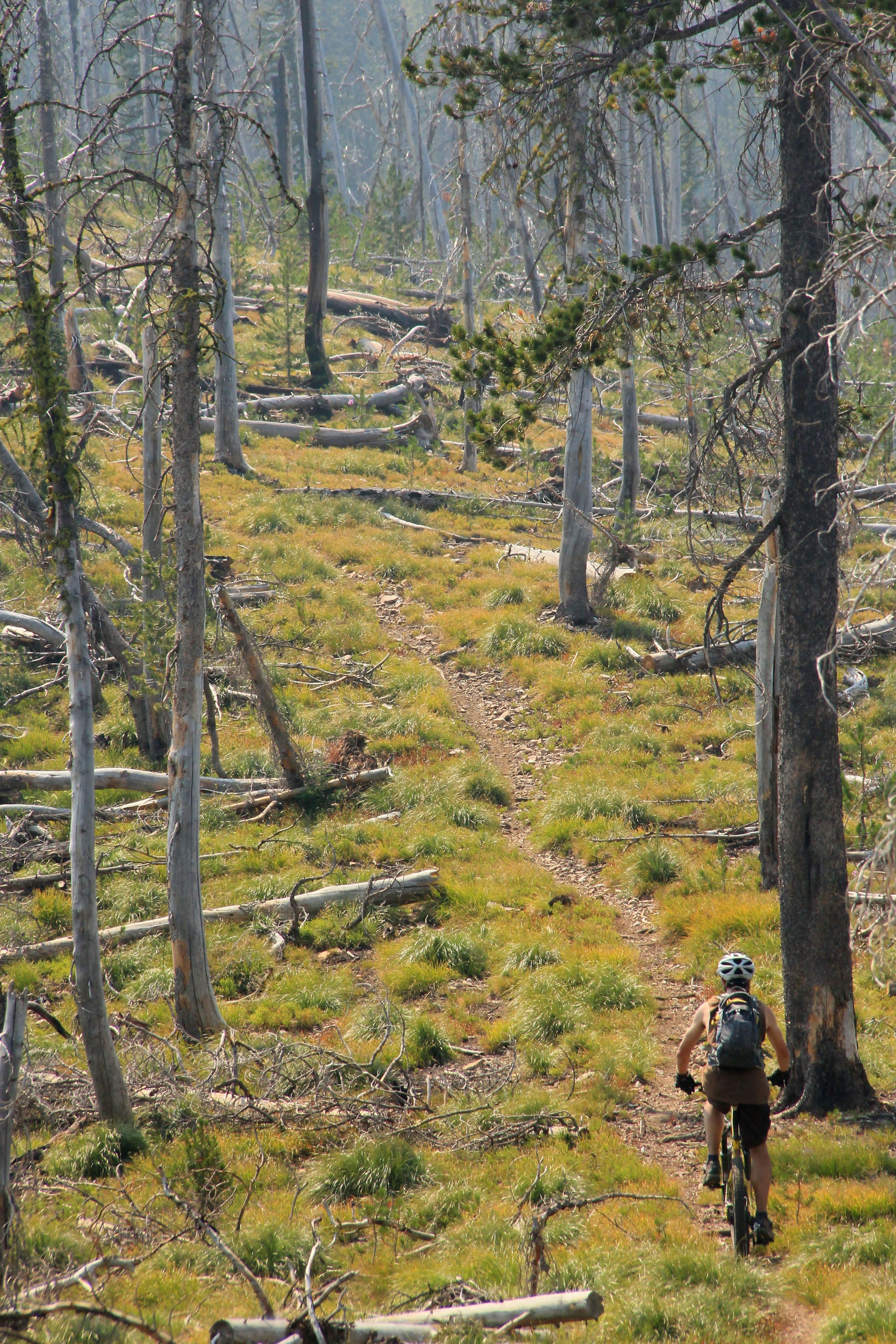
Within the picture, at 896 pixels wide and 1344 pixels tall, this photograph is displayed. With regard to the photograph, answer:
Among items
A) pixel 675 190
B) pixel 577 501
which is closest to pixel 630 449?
Answer: pixel 577 501

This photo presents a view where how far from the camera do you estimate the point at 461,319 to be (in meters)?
30.8

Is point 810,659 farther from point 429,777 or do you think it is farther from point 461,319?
point 461,319

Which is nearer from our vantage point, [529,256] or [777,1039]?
[777,1039]

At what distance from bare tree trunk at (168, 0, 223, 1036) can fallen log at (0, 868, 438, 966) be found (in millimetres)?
1200

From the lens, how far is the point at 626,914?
9.25m

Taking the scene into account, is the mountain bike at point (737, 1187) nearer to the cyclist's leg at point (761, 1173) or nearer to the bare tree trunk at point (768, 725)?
the cyclist's leg at point (761, 1173)

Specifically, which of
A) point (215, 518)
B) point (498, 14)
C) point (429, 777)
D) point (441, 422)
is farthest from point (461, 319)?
point (498, 14)

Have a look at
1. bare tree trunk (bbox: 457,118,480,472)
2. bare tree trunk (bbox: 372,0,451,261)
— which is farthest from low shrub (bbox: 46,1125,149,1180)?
bare tree trunk (bbox: 372,0,451,261)

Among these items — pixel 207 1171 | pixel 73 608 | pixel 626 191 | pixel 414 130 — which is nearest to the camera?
pixel 207 1171

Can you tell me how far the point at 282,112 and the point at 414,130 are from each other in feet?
22.3

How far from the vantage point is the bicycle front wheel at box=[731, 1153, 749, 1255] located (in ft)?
16.2

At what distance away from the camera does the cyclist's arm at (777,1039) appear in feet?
17.0

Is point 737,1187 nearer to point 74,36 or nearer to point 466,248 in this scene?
point 466,248

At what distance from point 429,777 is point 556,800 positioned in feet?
5.21
